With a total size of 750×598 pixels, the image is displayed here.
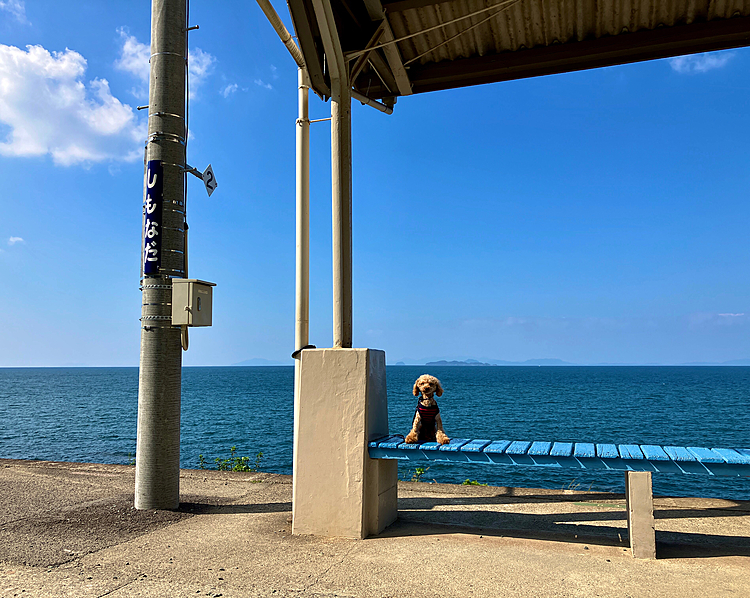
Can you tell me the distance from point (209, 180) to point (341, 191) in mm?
1796

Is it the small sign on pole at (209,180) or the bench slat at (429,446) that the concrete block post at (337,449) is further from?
the small sign on pole at (209,180)

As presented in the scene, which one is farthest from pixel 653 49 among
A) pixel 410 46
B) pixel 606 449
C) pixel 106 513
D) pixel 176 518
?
pixel 106 513

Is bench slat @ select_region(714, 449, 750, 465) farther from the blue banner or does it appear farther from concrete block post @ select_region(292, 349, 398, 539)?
the blue banner

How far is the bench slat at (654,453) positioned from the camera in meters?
4.29

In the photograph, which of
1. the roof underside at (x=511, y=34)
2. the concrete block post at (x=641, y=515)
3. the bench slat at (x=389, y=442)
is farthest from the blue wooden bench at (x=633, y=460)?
the roof underside at (x=511, y=34)

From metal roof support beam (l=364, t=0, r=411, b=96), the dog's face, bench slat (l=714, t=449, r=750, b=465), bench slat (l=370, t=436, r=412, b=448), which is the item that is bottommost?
bench slat (l=714, t=449, r=750, b=465)

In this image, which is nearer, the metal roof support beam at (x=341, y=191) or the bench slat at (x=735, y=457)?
the bench slat at (x=735, y=457)

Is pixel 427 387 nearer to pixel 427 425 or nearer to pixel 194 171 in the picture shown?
pixel 427 425

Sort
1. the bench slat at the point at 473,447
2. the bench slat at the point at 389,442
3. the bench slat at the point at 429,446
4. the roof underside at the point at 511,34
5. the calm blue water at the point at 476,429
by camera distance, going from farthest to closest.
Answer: the calm blue water at the point at 476,429 < the roof underside at the point at 511,34 < the bench slat at the point at 389,442 < the bench slat at the point at 429,446 < the bench slat at the point at 473,447

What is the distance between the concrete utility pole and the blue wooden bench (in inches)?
106

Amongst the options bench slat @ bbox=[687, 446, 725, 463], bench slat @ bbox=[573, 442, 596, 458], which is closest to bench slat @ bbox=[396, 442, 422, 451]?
bench slat @ bbox=[573, 442, 596, 458]

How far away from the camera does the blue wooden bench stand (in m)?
4.22

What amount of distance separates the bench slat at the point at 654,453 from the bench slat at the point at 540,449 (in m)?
0.72

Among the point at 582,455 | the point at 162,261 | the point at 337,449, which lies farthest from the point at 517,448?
the point at 162,261
